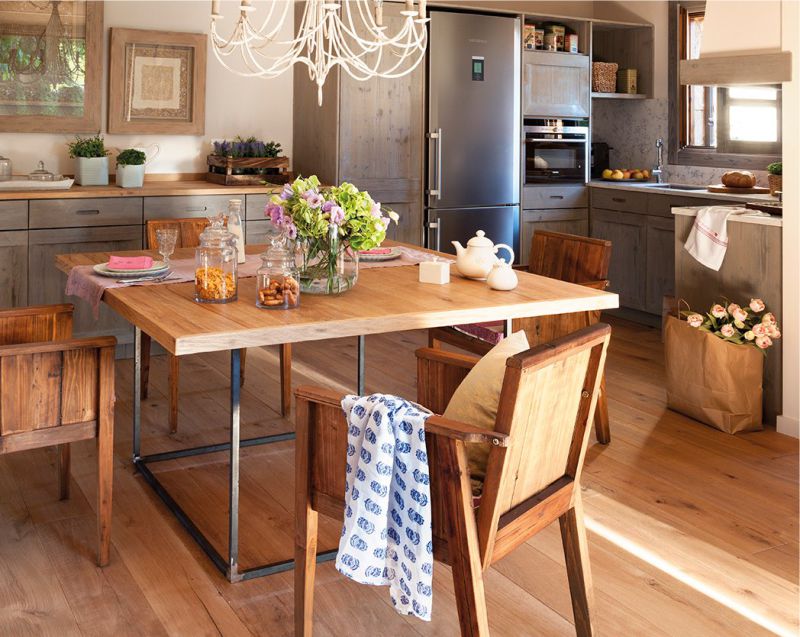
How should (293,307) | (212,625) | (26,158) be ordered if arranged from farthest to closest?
1. (26,158)
2. (293,307)
3. (212,625)

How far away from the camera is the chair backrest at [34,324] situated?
2.80 m

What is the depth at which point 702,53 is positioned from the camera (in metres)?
4.39

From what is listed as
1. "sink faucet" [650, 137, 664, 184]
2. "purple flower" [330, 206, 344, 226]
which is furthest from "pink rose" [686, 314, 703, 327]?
"sink faucet" [650, 137, 664, 184]

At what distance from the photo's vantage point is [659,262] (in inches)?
225

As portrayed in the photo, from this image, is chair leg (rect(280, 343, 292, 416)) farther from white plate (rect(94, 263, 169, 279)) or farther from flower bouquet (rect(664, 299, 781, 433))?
flower bouquet (rect(664, 299, 781, 433))

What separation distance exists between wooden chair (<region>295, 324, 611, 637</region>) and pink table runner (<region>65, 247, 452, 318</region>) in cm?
118

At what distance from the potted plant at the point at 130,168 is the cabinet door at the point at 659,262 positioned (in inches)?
117

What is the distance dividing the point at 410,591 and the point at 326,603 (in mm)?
703

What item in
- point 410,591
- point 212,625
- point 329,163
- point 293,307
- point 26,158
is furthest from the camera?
point 329,163

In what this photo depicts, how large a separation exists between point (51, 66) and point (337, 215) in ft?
10.3

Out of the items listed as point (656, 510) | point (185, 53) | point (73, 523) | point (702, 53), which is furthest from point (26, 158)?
point (656, 510)

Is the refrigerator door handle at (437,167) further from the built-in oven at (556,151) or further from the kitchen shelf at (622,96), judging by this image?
the kitchen shelf at (622,96)

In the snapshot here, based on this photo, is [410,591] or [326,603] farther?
[326,603]

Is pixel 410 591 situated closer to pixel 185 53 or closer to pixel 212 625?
pixel 212 625
